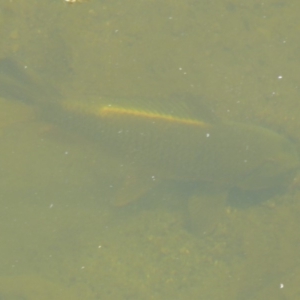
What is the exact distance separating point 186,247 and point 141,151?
3.64ft

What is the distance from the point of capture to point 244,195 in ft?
18.2

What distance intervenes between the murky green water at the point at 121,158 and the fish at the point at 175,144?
0.10 m

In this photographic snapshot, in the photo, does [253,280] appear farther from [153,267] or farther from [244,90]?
[244,90]

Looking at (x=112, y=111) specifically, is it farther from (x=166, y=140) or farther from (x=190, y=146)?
(x=190, y=146)

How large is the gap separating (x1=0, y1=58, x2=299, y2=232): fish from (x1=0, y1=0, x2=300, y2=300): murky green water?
10 centimetres

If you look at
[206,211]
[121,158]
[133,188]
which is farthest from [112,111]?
[206,211]

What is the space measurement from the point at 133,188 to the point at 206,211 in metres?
0.82

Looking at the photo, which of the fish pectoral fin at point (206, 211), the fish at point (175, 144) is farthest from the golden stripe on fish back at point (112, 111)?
the fish pectoral fin at point (206, 211)

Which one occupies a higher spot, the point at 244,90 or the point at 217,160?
the point at 244,90

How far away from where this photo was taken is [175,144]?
5.27 metres

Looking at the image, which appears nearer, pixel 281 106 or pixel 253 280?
pixel 253 280

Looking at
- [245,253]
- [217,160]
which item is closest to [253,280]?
[245,253]

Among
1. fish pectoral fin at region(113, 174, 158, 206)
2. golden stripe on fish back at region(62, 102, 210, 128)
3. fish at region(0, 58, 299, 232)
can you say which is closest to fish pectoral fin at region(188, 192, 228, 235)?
fish at region(0, 58, 299, 232)

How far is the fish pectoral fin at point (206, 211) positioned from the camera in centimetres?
527
